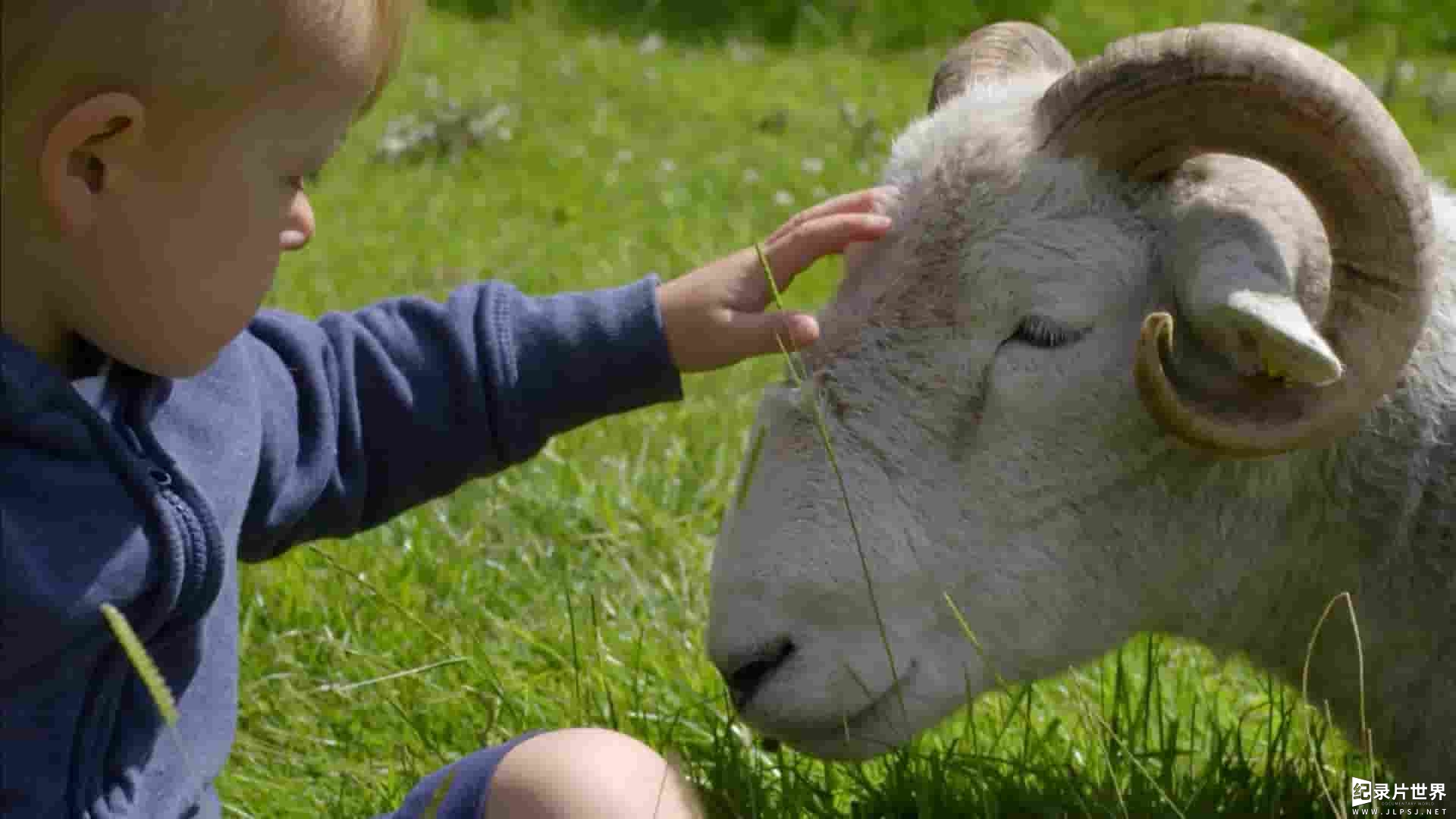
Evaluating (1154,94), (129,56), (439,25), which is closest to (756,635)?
(1154,94)

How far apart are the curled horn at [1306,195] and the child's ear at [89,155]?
4.20ft

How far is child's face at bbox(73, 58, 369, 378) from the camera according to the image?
206cm

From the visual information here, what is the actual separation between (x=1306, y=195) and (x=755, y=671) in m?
1.03

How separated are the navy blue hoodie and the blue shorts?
0.97ft

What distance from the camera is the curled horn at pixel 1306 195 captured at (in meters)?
2.39

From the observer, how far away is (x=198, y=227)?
2088 mm

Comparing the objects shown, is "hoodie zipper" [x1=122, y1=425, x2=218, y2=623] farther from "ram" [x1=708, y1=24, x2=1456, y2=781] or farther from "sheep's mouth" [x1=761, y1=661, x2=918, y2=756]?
"sheep's mouth" [x1=761, y1=661, x2=918, y2=756]

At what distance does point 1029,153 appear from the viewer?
2701 millimetres

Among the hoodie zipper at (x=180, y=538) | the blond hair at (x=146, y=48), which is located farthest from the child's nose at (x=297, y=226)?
the hoodie zipper at (x=180, y=538)

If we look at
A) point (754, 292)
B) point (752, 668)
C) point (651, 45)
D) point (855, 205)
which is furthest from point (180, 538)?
point (651, 45)

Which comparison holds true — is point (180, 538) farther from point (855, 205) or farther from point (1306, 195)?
point (1306, 195)

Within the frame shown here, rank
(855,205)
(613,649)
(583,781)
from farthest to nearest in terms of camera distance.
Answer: (613,649), (855,205), (583,781)

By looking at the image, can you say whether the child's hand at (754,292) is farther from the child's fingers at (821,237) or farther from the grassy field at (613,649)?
the grassy field at (613,649)

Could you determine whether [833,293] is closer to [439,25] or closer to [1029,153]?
[1029,153]
